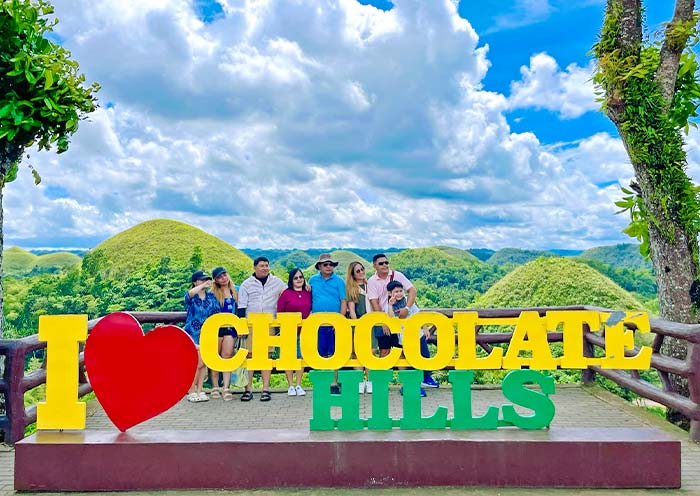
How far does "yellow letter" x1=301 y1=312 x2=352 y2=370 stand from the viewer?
4.66 m

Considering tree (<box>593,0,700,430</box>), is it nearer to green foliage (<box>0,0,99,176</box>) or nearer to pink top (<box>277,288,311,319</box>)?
pink top (<box>277,288,311,319</box>)

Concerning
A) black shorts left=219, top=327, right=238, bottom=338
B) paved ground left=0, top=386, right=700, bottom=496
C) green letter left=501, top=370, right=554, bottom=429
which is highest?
black shorts left=219, top=327, right=238, bottom=338

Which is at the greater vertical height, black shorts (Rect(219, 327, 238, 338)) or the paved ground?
black shorts (Rect(219, 327, 238, 338))

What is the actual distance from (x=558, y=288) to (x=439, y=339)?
1707cm

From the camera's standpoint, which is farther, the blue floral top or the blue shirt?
the blue shirt

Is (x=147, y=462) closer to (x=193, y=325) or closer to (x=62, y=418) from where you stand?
(x=62, y=418)

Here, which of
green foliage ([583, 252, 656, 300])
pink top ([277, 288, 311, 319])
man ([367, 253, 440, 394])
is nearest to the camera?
pink top ([277, 288, 311, 319])

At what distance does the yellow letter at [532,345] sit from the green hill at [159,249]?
3658 cm

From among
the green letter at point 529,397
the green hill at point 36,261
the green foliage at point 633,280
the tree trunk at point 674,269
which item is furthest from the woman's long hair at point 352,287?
the green hill at point 36,261

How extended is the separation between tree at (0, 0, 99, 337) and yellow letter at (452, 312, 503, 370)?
14.6ft

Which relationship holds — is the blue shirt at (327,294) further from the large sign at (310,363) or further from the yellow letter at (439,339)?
the yellow letter at (439,339)

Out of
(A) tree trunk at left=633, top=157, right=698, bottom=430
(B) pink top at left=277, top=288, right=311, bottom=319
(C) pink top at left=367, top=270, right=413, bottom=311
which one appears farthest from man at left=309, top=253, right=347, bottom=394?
(A) tree trunk at left=633, top=157, right=698, bottom=430

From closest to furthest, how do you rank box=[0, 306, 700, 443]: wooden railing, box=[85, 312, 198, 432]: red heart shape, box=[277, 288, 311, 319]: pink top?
box=[85, 312, 198, 432]: red heart shape, box=[0, 306, 700, 443]: wooden railing, box=[277, 288, 311, 319]: pink top

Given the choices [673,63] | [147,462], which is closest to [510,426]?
[147,462]
